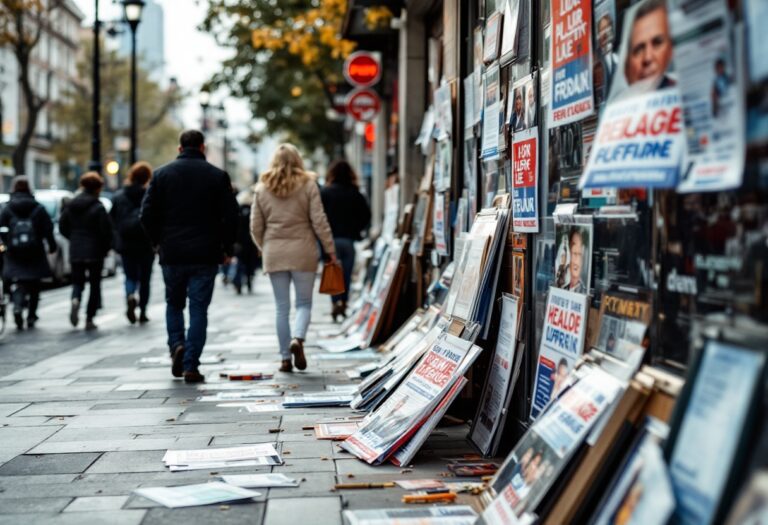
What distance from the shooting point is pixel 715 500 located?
2682 millimetres

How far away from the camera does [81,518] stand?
4695mm

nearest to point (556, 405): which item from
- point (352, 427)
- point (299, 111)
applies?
point (352, 427)

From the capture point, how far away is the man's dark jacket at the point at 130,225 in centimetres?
1410

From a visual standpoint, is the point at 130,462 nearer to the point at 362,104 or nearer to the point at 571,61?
the point at 571,61

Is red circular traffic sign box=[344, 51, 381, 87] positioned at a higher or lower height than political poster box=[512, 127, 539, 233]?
higher

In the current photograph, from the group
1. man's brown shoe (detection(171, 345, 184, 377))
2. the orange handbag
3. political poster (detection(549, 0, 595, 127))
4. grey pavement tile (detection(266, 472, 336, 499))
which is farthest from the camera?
the orange handbag

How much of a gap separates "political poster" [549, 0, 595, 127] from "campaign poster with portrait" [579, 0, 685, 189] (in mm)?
832

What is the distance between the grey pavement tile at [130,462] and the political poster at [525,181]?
2392 millimetres

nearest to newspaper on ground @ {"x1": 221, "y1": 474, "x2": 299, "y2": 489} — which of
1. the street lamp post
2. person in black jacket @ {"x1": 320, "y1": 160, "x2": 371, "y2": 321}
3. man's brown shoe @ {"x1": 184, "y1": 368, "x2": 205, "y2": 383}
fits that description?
man's brown shoe @ {"x1": 184, "y1": 368, "x2": 205, "y2": 383}

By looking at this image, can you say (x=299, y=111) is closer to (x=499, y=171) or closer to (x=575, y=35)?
(x=499, y=171)

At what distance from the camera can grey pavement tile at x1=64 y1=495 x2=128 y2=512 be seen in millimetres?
4855

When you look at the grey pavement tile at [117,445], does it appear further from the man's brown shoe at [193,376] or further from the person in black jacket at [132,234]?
the person in black jacket at [132,234]

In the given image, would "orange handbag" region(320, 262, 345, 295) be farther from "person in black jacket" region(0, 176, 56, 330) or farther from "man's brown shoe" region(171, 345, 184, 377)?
"person in black jacket" region(0, 176, 56, 330)

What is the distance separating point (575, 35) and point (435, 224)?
5.02m
